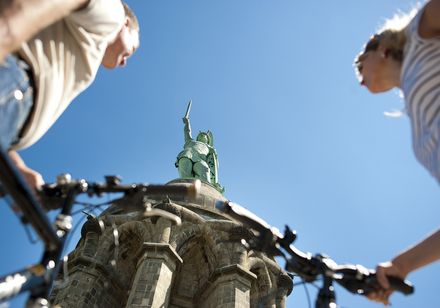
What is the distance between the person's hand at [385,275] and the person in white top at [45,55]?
1.95 meters

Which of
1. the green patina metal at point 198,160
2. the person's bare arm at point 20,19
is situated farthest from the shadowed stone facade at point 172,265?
the person's bare arm at point 20,19

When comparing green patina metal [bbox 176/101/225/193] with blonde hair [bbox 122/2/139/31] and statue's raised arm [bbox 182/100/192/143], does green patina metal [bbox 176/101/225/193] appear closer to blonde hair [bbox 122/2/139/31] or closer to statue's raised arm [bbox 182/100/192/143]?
statue's raised arm [bbox 182/100/192/143]

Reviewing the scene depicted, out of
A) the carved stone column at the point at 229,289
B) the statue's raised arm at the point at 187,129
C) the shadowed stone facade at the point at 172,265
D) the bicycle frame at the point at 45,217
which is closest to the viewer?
the bicycle frame at the point at 45,217

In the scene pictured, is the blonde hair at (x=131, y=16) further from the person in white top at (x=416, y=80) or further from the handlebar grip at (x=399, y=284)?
the handlebar grip at (x=399, y=284)

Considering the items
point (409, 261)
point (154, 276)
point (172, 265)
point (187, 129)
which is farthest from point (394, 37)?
point (187, 129)

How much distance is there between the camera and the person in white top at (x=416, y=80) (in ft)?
6.24

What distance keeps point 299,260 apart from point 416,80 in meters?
1.42

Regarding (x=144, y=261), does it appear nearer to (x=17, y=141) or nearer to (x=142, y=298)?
(x=142, y=298)

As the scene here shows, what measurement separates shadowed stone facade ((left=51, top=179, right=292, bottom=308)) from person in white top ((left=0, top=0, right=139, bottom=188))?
945 cm

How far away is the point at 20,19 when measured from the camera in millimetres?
1479

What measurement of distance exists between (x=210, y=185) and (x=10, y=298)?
52.9ft

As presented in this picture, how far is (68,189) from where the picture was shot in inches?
106

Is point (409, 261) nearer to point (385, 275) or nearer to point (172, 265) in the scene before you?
point (385, 275)

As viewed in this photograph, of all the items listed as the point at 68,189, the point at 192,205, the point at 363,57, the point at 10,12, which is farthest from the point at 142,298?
the point at 10,12
